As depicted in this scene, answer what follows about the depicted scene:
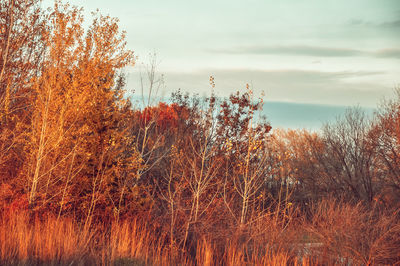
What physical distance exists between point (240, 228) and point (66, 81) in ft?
23.7

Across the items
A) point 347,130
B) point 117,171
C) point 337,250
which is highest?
point 347,130

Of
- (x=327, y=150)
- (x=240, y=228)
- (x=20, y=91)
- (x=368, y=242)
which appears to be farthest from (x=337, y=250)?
(x=327, y=150)

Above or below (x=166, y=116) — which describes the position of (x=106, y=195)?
below

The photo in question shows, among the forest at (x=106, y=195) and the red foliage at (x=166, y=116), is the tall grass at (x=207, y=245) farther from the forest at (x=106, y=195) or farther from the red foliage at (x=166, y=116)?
the red foliage at (x=166, y=116)

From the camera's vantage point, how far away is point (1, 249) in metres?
7.95

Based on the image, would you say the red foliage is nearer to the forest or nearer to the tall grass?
the forest

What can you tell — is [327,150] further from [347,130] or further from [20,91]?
[20,91]

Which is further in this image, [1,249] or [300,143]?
[300,143]

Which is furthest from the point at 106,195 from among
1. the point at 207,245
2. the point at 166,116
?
the point at 166,116

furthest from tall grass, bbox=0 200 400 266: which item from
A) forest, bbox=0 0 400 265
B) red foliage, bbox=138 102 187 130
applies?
red foliage, bbox=138 102 187 130

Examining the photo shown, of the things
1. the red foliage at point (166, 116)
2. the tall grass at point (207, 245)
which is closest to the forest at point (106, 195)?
the tall grass at point (207, 245)

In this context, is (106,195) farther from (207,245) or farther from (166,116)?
(166,116)

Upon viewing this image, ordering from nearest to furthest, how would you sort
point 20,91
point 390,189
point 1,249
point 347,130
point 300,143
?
1. point 1,249
2. point 20,91
3. point 390,189
4. point 347,130
5. point 300,143

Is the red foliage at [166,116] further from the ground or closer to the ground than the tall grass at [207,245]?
further from the ground
